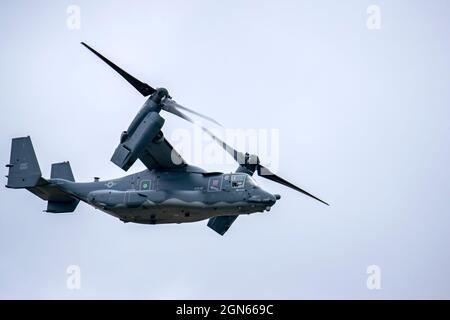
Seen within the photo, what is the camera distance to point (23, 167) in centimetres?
4166

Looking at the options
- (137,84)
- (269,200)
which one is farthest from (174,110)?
(269,200)

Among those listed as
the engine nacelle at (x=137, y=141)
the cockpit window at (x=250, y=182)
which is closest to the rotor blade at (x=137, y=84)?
the engine nacelle at (x=137, y=141)

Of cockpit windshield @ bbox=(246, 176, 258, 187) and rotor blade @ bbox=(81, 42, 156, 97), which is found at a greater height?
rotor blade @ bbox=(81, 42, 156, 97)

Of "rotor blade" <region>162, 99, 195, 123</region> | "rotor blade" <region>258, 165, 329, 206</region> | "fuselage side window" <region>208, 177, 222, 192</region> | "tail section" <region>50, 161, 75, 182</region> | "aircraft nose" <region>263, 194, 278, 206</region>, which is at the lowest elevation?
"aircraft nose" <region>263, 194, 278, 206</region>

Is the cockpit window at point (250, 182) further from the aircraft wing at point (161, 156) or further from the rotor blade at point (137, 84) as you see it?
the rotor blade at point (137, 84)

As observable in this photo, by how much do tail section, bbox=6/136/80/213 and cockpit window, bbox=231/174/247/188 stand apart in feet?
29.8

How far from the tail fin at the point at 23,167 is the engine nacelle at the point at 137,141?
18.8ft

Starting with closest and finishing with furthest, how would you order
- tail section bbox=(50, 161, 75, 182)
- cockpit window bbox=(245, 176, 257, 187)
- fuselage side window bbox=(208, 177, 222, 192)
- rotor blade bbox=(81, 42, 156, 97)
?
cockpit window bbox=(245, 176, 257, 187) < fuselage side window bbox=(208, 177, 222, 192) < rotor blade bbox=(81, 42, 156, 97) < tail section bbox=(50, 161, 75, 182)

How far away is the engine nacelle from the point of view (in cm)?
3750

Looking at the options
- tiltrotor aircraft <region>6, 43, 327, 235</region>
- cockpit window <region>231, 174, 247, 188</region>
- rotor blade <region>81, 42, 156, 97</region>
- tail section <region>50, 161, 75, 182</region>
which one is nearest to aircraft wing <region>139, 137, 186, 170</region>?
tiltrotor aircraft <region>6, 43, 327, 235</region>

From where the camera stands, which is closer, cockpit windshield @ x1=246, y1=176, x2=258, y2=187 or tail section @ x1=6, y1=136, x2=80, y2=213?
cockpit windshield @ x1=246, y1=176, x2=258, y2=187

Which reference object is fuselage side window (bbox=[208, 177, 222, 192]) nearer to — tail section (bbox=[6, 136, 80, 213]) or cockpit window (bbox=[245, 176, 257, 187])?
cockpit window (bbox=[245, 176, 257, 187])

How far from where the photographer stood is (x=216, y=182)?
38969mm

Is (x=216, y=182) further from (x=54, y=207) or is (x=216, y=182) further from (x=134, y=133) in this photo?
(x=54, y=207)
